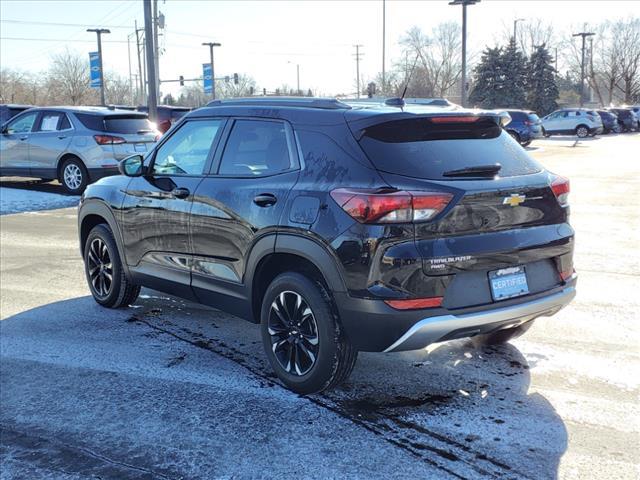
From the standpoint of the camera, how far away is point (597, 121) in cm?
3875

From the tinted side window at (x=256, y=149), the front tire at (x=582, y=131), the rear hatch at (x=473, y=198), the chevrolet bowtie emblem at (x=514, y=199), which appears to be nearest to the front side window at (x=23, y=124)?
the tinted side window at (x=256, y=149)

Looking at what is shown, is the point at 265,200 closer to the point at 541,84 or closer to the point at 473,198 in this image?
the point at 473,198

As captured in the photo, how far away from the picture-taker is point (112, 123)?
1326cm

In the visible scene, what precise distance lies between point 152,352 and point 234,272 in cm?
104

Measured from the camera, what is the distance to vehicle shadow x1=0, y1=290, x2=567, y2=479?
132 inches

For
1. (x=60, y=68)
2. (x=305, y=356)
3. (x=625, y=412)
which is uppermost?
(x=60, y=68)

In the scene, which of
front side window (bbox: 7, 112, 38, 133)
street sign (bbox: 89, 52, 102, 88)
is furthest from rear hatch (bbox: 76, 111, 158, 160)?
street sign (bbox: 89, 52, 102, 88)

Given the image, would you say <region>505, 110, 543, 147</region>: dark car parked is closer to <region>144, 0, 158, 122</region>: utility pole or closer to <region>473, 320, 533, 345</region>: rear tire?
<region>144, 0, 158, 122</region>: utility pole

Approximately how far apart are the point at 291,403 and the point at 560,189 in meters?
2.13

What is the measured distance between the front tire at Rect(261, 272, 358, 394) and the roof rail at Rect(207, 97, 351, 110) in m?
1.05

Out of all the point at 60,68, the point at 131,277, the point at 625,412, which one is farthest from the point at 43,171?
the point at 60,68

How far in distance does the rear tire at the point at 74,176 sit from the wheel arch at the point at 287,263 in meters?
10.2

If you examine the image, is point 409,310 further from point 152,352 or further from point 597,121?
point 597,121

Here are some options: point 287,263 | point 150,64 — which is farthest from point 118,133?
point 150,64
